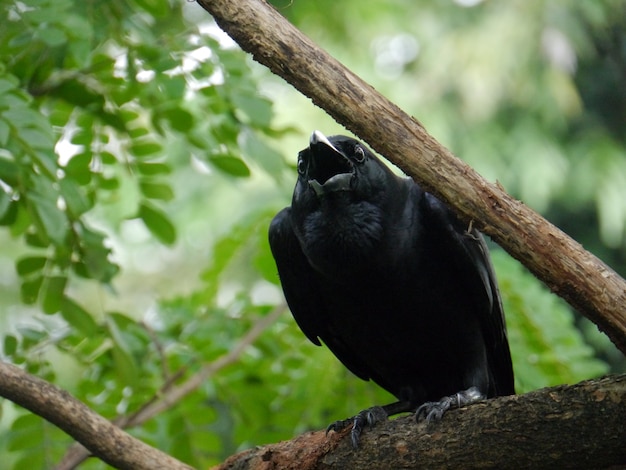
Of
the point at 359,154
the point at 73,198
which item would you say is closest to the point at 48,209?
the point at 73,198

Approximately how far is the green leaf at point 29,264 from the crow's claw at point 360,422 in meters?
1.42

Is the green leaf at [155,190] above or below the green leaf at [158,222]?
above

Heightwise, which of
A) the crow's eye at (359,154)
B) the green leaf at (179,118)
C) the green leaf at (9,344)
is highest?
the green leaf at (179,118)

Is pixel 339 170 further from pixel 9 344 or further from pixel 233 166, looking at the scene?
pixel 9 344

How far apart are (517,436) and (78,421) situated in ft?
5.10

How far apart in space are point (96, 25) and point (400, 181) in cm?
140

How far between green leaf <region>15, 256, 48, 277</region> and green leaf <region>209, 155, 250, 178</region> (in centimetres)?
85

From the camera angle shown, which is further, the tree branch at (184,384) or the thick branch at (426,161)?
the tree branch at (184,384)

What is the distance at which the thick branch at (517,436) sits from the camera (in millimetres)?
2357

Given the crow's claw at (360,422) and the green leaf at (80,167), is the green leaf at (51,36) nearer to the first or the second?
the green leaf at (80,167)

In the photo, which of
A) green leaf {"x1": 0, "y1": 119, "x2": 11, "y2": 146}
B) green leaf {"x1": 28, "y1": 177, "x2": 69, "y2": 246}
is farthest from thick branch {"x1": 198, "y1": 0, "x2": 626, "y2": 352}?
green leaf {"x1": 28, "y1": 177, "x2": 69, "y2": 246}

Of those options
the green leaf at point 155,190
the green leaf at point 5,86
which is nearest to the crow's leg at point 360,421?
the green leaf at point 155,190

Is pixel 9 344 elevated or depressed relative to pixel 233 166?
depressed

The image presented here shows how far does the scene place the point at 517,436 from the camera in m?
2.51
